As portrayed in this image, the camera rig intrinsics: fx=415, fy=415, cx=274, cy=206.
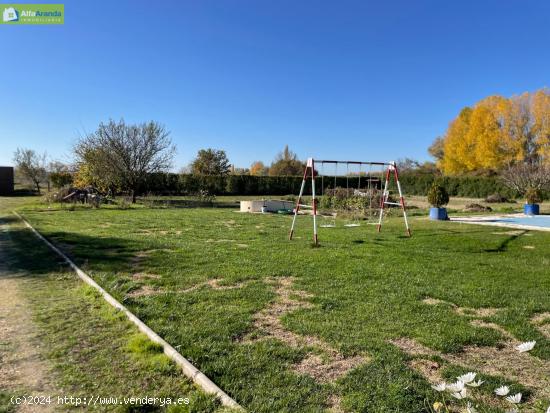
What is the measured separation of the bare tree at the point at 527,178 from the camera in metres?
25.1

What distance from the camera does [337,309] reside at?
422 centimetres

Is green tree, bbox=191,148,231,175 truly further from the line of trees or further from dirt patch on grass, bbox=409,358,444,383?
dirt patch on grass, bbox=409,358,444,383

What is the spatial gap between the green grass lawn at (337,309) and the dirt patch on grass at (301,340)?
18mm

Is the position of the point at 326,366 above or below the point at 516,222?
below

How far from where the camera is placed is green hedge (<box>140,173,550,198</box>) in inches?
1232

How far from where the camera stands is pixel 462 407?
2.40m

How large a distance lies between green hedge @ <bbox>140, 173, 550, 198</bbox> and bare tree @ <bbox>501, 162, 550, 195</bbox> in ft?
8.69

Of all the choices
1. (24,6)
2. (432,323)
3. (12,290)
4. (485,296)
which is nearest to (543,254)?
(485,296)

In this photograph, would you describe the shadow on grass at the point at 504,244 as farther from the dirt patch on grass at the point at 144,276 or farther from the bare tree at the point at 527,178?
the bare tree at the point at 527,178

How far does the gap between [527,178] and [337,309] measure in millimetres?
26774

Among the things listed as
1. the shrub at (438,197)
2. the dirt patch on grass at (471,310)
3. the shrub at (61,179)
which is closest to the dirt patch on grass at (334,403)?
the dirt patch on grass at (471,310)

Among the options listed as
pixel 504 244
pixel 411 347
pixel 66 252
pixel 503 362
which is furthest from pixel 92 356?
pixel 504 244

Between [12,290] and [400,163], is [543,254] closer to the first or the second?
[12,290]

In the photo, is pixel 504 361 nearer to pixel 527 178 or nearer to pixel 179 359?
pixel 179 359
